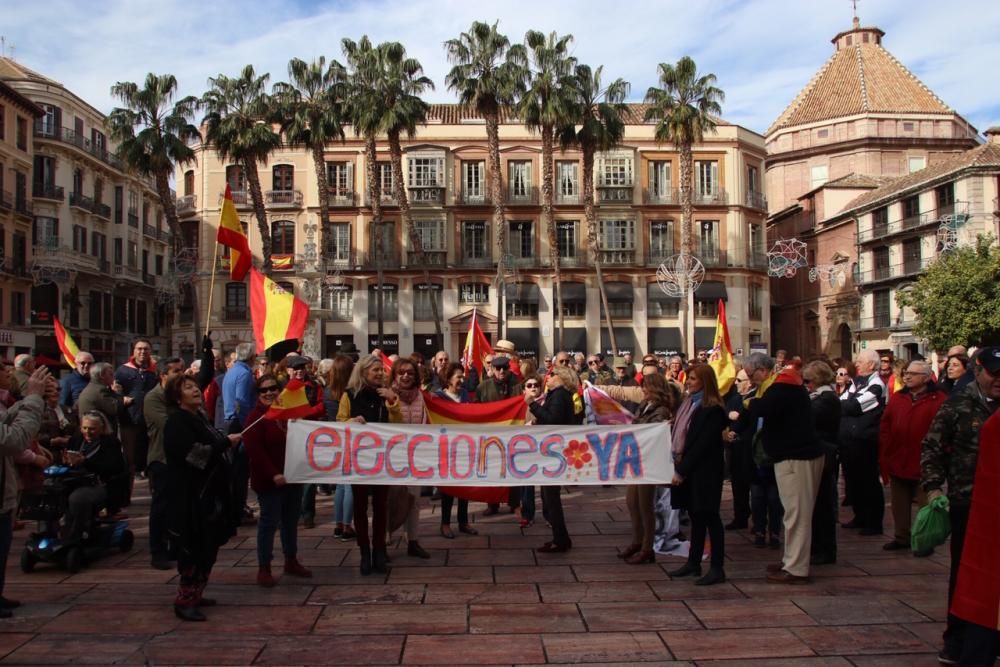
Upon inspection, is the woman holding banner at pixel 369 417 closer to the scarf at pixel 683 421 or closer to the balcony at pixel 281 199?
the scarf at pixel 683 421

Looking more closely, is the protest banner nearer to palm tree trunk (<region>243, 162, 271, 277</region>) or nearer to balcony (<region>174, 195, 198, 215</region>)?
palm tree trunk (<region>243, 162, 271, 277</region>)

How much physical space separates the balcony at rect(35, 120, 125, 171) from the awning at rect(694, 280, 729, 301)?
3033 centimetres

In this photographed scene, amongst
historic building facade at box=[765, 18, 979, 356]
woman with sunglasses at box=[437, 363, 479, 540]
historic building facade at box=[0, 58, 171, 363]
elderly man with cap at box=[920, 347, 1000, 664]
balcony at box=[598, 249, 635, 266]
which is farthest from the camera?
historic building facade at box=[765, 18, 979, 356]

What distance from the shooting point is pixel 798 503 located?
6.48 meters

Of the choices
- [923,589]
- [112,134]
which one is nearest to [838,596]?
[923,589]

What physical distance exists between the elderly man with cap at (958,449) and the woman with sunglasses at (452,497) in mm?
4637

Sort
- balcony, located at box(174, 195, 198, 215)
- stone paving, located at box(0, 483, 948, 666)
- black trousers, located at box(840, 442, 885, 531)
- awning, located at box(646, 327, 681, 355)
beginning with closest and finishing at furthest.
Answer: stone paving, located at box(0, 483, 948, 666), black trousers, located at box(840, 442, 885, 531), awning, located at box(646, 327, 681, 355), balcony, located at box(174, 195, 198, 215)

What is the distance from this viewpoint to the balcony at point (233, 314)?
43.9 metres

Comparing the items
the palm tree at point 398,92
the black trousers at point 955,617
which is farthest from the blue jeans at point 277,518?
the palm tree at point 398,92

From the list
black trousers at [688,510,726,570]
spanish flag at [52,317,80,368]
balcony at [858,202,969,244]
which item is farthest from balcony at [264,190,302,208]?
black trousers at [688,510,726,570]

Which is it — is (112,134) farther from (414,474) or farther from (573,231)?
(414,474)

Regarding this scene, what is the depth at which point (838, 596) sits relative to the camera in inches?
248

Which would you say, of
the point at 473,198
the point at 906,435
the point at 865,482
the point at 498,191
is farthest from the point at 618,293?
the point at 906,435

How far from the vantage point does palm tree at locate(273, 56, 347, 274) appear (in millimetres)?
35094
